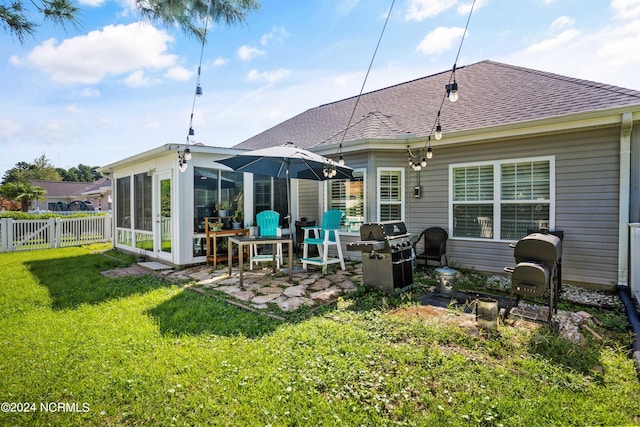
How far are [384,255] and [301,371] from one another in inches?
86.2

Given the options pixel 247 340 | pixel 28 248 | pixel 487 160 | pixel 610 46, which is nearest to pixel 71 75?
pixel 247 340

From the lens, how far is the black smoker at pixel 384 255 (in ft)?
13.8

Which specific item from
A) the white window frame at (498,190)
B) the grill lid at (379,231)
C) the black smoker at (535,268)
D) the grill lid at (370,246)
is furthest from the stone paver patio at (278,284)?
the white window frame at (498,190)

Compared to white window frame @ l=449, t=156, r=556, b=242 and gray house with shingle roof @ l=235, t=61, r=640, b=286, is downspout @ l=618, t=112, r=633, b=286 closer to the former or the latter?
gray house with shingle roof @ l=235, t=61, r=640, b=286

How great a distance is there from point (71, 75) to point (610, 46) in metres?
9.59

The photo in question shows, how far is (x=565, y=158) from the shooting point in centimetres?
489

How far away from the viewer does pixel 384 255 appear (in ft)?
13.9

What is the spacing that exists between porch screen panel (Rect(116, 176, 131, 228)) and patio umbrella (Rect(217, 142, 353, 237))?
15.1 ft

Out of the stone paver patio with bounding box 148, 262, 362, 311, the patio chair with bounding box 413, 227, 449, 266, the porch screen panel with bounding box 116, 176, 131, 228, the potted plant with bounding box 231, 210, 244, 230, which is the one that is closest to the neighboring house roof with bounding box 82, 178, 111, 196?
the porch screen panel with bounding box 116, 176, 131, 228

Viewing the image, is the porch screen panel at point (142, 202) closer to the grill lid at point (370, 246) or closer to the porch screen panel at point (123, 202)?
the porch screen panel at point (123, 202)

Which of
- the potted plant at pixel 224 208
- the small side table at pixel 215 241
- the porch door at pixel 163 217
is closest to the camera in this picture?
the small side table at pixel 215 241

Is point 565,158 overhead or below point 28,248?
overhead

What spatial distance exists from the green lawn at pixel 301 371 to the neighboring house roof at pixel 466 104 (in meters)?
3.77

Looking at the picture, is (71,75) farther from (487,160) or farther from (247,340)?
(487,160)
